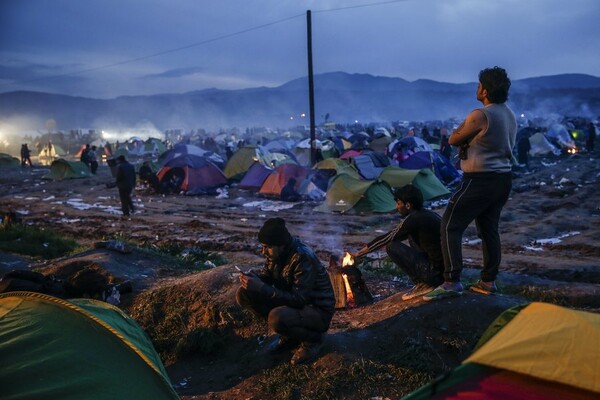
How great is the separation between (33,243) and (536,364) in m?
10.7

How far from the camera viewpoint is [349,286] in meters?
5.86

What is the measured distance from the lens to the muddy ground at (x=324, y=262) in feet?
14.8

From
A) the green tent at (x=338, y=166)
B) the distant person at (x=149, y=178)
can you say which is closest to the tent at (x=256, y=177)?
the green tent at (x=338, y=166)

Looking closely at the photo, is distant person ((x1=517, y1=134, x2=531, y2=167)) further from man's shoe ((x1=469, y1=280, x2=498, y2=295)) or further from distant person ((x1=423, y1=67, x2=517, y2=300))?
distant person ((x1=423, y1=67, x2=517, y2=300))

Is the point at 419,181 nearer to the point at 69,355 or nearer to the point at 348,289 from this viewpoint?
the point at 348,289

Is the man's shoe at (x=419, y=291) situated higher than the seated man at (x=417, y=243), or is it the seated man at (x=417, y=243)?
the seated man at (x=417, y=243)

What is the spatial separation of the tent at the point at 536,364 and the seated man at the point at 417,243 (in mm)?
2351

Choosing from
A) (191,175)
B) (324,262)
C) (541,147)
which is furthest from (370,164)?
(541,147)

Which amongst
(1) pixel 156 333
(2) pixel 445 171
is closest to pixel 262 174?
(2) pixel 445 171

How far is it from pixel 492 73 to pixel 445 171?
54.8ft

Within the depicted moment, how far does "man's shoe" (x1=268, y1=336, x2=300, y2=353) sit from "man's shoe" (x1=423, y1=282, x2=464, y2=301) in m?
1.33

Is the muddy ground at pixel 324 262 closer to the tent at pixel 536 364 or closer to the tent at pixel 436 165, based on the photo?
the tent at pixel 536 364

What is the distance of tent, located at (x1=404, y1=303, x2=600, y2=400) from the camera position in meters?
2.35

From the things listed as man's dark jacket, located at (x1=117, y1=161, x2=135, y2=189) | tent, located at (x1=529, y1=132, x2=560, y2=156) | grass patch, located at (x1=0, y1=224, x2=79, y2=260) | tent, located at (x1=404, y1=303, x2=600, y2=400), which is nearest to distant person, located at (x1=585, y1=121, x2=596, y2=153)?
tent, located at (x1=529, y1=132, x2=560, y2=156)
